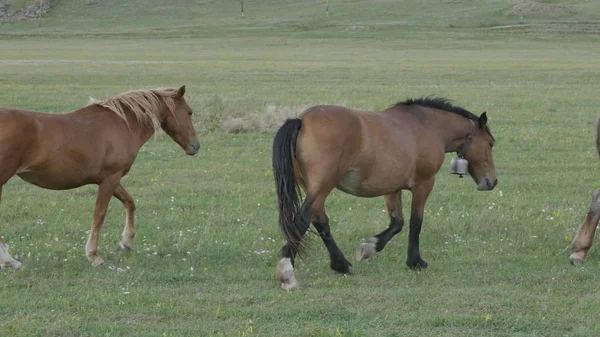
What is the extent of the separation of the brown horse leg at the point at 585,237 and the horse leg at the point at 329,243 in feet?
8.31

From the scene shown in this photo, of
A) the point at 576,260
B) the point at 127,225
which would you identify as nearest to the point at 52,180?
the point at 127,225

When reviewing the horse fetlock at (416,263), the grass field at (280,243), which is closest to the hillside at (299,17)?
the grass field at (280,243)

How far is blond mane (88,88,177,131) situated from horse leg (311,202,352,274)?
216 centimetres

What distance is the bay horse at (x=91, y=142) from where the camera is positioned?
336 inches

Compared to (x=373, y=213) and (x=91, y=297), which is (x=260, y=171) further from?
(x=91, y=297)

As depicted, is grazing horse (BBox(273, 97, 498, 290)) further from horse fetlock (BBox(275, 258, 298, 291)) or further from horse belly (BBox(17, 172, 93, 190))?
horse belly (BBox(17, 172, 93, 190))

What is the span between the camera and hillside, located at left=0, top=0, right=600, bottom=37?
81938mm

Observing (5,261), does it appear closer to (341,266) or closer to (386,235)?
(341,266)

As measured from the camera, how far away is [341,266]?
8789 millimetres

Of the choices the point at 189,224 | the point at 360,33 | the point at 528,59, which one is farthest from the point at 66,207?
the point at 360,33

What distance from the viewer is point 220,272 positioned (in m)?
8.75

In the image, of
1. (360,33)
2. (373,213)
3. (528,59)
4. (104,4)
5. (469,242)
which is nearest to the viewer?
(469,242)

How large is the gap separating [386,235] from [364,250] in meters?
0.31

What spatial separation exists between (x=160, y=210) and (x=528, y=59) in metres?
43.4
